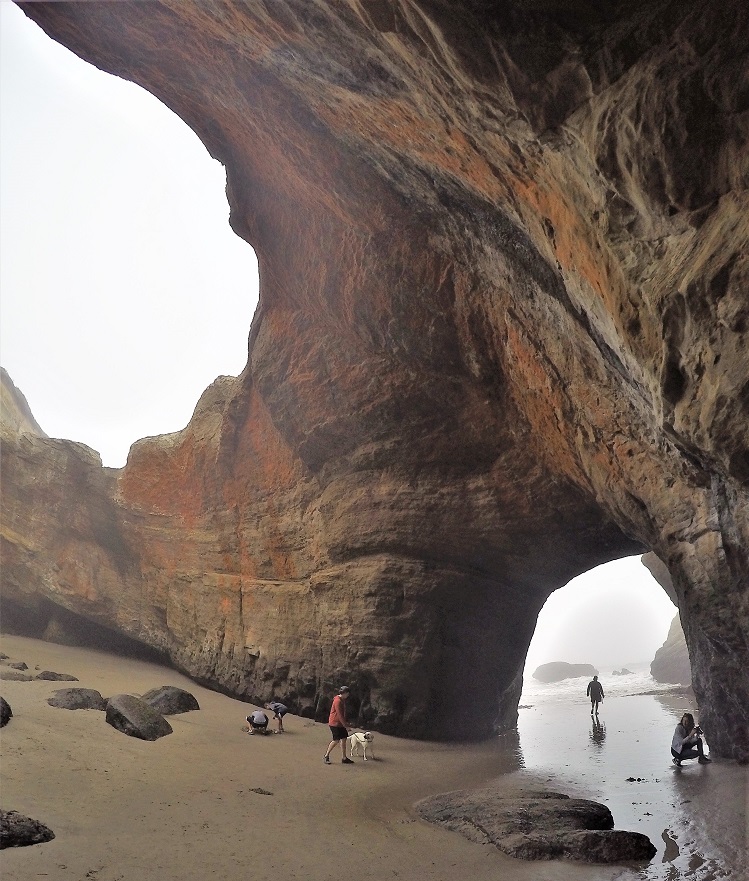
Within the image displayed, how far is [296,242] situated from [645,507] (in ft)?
26.8

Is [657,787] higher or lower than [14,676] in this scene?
lower

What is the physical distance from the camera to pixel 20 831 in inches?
186

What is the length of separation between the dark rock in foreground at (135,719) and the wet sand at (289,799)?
0.67 ft

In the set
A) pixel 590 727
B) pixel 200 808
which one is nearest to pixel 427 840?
pixel 200 808

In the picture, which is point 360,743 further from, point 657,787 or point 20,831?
point 20,831

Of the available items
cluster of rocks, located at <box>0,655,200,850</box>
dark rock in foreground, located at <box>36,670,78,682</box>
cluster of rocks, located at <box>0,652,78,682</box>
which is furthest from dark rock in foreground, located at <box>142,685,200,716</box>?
cluster of rocks, located at <box>0,652,78,682</box>

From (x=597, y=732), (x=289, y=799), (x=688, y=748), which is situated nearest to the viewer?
(x=289, y=799)

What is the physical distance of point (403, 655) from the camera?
1246 centimetres

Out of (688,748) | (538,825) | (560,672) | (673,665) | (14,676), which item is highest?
(673,665)

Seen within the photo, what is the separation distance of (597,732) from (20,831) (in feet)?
42.3

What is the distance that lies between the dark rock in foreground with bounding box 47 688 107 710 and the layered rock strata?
13.5ft

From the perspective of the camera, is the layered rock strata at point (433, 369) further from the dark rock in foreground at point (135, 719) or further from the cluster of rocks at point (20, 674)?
the dark rock in foreground at point (135, 719)

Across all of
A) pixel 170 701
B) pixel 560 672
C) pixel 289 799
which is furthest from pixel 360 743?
pixel 560 672

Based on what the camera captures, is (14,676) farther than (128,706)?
Yes
